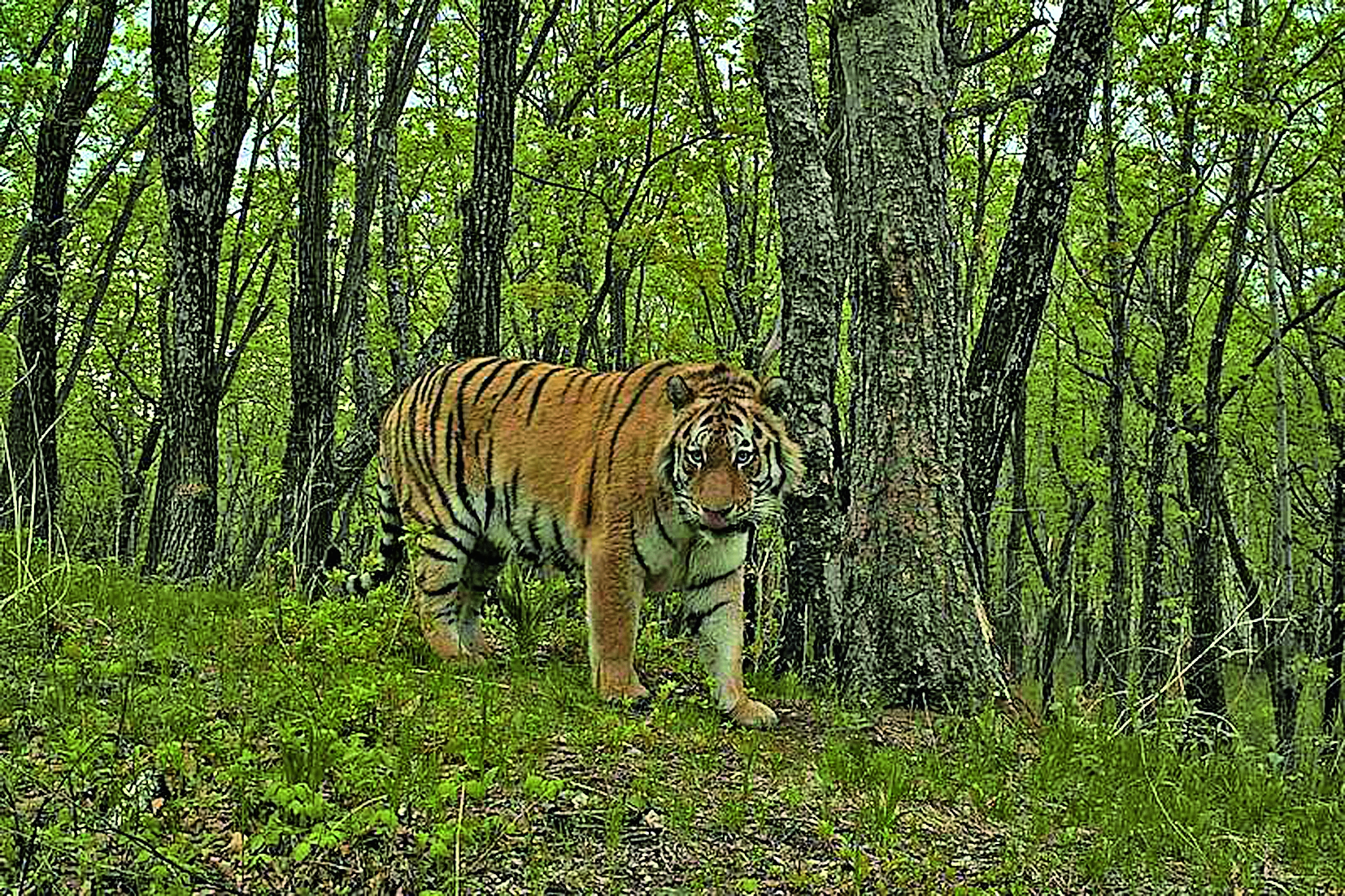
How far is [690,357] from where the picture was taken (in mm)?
17109

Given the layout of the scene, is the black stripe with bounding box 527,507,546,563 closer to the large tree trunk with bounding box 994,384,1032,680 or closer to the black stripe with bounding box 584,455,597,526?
the black stripe with bounding box 584,455,597,526

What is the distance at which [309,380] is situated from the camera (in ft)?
39.1

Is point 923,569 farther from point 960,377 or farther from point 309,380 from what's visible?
point 309,380

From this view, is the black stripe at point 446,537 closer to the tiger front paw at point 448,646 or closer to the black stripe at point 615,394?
the tiger front paw at point 448,646

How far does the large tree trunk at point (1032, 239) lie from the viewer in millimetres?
7867

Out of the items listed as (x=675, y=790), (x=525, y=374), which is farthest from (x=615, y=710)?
(x=525, y=374)

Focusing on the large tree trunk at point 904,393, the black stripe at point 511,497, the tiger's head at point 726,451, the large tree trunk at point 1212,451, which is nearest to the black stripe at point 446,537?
the black stripe at point 511,497

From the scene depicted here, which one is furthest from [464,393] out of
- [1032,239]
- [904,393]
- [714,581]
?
[1032,239]

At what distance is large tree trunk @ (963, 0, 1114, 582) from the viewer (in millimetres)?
7867

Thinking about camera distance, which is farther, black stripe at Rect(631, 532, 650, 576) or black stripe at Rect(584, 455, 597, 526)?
black stripe at Rect(584, 455, 597, 526)

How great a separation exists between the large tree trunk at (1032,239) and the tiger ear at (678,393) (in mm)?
2388

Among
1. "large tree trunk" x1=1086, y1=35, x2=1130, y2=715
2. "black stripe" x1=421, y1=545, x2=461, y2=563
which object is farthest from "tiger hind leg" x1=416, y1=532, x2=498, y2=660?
"large tree trunk" x1=1086, y1=35, x2=1130, y2=715

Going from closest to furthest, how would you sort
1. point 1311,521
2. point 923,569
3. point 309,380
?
point 923,569 < point 309,380 < point 1311,521

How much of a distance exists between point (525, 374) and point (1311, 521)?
2266 cm
